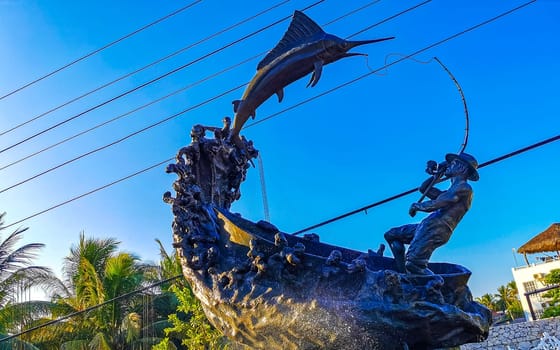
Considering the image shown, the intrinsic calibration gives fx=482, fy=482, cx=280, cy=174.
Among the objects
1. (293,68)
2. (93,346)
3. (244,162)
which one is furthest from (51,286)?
(293,68)

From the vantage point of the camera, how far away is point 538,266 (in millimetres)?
28781

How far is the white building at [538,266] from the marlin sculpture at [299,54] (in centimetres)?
2170

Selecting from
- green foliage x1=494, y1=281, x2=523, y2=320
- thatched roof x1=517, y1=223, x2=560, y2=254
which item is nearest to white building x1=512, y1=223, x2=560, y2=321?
thatched roof x1=517, y1=223, x2=560, y2=254

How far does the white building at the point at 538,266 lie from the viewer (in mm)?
24797

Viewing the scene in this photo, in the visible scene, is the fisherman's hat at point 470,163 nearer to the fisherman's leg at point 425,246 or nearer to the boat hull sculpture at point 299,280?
the boat hull sculpture at point 299,280

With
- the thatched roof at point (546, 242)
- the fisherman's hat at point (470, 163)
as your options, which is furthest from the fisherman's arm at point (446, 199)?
the thatched roof at point (546, 242)

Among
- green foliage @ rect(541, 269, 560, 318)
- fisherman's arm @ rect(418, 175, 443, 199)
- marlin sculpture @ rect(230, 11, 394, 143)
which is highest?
marlin sculpture @ rect(230, 11, 394, 143)

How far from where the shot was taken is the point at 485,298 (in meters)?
49.5

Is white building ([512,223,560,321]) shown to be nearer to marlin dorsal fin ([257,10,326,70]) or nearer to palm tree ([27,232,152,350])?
palm tree ([27,232,152,350])

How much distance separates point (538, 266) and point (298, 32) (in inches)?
1137

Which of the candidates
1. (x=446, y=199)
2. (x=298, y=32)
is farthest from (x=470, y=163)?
(x=298, y=32)

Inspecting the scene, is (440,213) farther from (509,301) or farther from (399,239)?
(509,301)

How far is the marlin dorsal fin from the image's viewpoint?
5.24 m

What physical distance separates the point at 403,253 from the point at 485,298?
166ft
